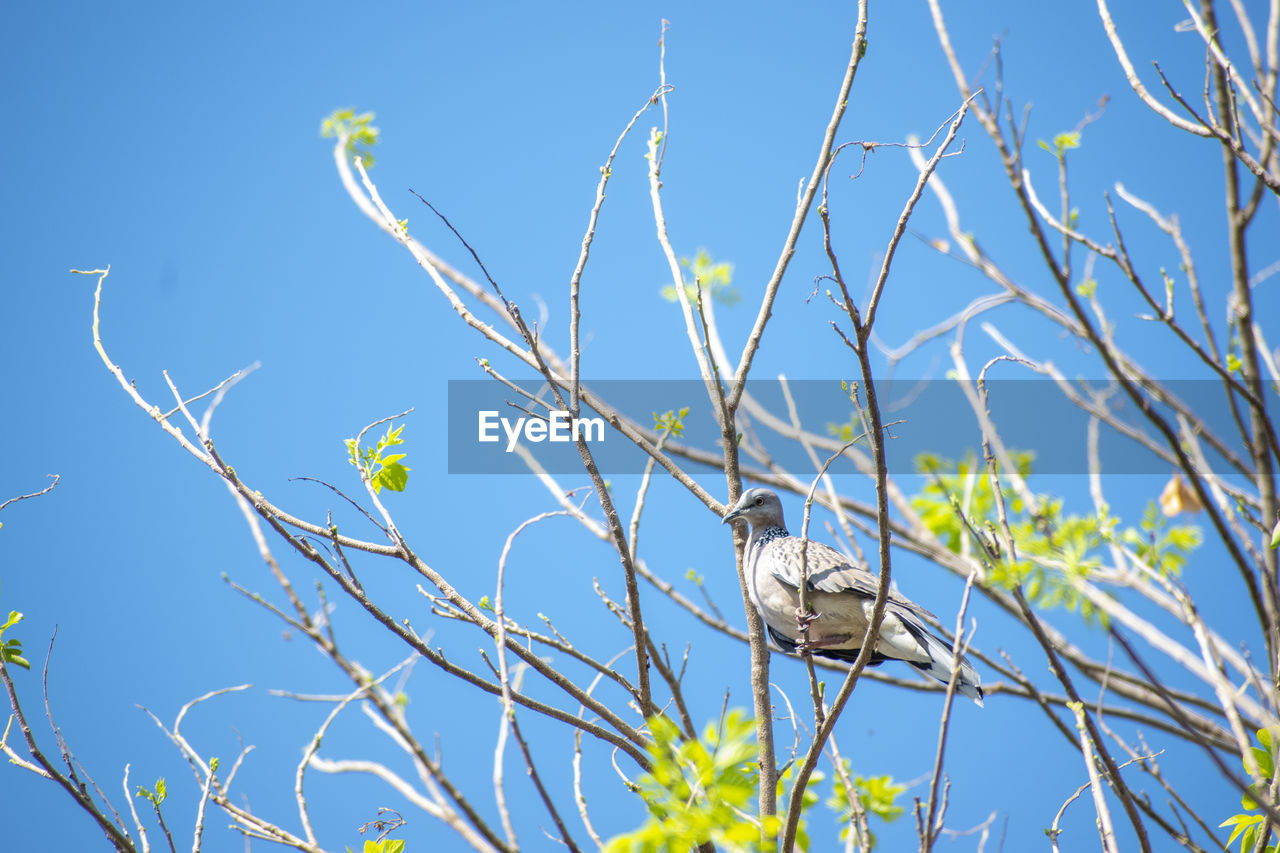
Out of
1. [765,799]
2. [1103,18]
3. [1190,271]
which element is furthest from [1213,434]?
[765,799]

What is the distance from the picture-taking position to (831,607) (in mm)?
4898

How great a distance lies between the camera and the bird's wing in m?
4.60

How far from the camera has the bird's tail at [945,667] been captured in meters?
4.09

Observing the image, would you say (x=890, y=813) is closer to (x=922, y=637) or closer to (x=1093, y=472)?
(x=922, y=637)

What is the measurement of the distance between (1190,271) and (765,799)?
3.40m

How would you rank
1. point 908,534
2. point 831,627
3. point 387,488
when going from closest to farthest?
point 387,488 → point 831,627 → point 908,534

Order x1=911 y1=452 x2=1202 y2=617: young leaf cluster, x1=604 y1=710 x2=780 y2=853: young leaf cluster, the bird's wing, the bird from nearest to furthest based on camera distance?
x1=604 y1=710 x2=780 y2=853: young leaf cluster
x1=911 y1=452 x2=1202 y2=617: young leaf cluster
the bird
the bird's wing

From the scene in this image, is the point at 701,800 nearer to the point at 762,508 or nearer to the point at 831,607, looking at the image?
the point at 831,607

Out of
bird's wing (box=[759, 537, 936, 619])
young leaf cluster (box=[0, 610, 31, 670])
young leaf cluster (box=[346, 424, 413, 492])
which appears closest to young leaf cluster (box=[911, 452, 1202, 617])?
bird's wing (box=[759, 537, 936, 619])

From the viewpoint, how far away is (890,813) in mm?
4492

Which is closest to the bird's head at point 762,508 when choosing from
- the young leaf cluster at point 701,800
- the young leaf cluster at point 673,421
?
the young leaf cluster at point 673,421

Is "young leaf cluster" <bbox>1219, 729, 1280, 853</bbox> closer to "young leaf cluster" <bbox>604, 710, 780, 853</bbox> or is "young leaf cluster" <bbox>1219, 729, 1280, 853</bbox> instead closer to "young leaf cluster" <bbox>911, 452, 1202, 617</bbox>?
"young leaf cluster" <bbox>911, 452, 1202, 617</bbox>

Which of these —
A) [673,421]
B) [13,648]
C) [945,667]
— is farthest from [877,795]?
[13,648]

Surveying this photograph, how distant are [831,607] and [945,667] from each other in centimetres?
67
